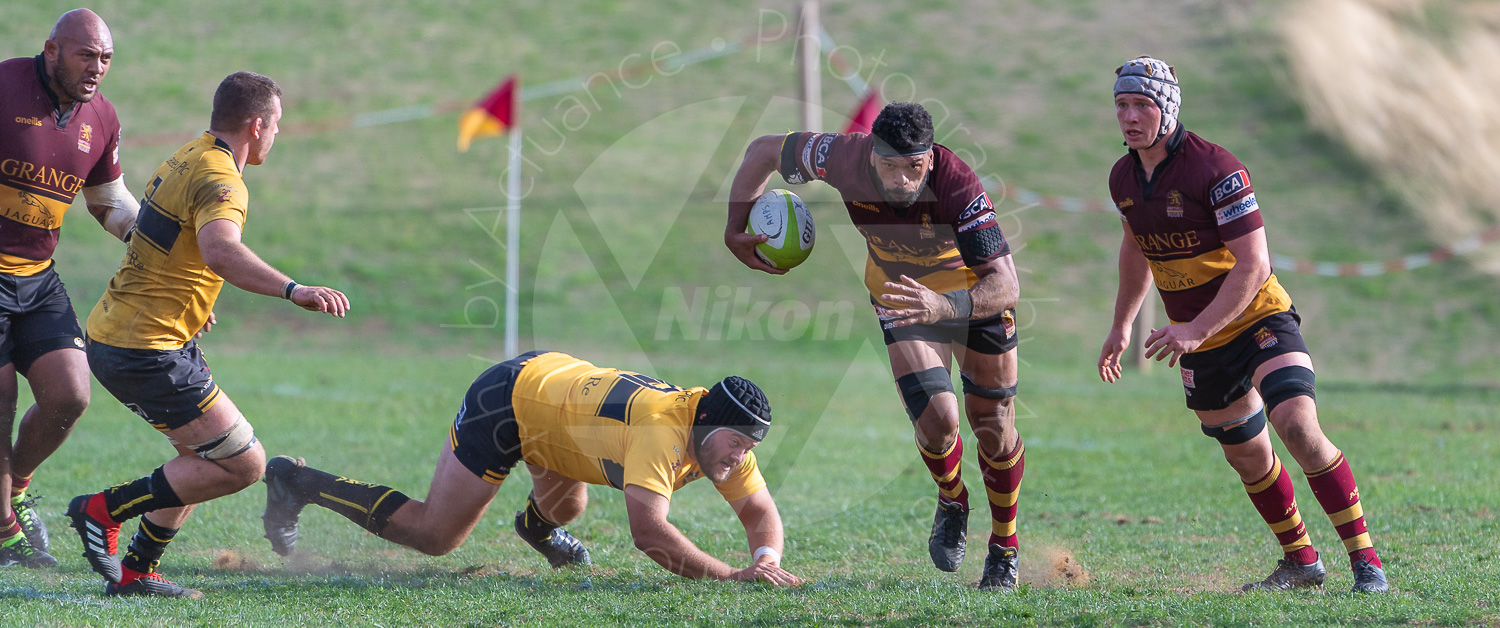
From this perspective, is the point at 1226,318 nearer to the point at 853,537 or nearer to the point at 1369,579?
the point at 1369,579

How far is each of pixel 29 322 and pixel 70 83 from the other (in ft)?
3.96

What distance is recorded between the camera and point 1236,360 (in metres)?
5.50

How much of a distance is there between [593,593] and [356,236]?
57.3 ft

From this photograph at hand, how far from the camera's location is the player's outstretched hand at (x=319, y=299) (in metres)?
4.67

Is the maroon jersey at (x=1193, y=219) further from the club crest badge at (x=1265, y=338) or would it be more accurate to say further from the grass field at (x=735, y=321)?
the grass field at (x=735, y=321)

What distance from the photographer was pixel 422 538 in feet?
18.7

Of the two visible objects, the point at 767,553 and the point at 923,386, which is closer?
the point at 767,553

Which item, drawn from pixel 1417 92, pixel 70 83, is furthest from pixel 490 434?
pixel 1417 92

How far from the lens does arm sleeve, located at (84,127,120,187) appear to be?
614 cm

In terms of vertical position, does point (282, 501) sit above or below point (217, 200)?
below

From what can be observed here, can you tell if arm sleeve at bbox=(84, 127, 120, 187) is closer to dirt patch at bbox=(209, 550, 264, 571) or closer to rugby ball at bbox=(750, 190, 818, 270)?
dirt patch at bbox=(209, 550, 264, 571)

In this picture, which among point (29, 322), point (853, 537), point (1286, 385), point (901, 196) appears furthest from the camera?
point (853, 537)
